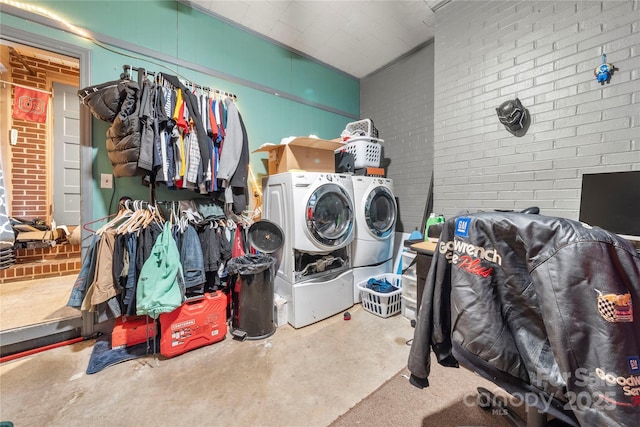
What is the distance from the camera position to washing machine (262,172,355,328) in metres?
2.17

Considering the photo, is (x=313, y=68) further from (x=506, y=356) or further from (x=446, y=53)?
(x=506, y=356)

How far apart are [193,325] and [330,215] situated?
1455 mm

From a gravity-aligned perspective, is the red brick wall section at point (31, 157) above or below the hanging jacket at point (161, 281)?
above

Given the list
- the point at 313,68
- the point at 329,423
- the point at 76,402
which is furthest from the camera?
the point at 313,68

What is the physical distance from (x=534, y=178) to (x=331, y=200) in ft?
5.56

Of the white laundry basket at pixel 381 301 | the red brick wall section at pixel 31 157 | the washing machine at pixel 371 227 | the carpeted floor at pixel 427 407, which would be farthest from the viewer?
the red brick wall section at pixel 31 157

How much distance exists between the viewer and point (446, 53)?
8.23 ft

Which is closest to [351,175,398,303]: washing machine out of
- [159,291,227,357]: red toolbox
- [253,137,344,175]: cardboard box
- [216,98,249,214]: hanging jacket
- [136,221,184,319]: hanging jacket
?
[253,137,344,175]: cardboard box

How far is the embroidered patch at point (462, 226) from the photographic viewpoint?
80cm

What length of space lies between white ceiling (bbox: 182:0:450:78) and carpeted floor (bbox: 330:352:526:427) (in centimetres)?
320

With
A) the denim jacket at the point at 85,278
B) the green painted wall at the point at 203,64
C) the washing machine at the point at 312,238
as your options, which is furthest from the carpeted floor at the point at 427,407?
the green painted wall at the point at 203,64

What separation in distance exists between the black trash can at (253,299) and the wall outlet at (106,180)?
1187 mm

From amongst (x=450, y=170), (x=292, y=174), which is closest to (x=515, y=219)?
(x=292, y=174)

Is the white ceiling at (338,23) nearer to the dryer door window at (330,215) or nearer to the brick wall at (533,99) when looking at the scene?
the brick wall at (533,99)
